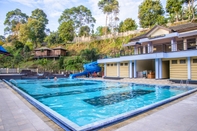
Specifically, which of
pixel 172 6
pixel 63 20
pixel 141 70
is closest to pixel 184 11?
pixel 172 6

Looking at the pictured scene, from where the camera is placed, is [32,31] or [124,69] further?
[32,31]

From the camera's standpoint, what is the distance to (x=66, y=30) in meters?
44.9

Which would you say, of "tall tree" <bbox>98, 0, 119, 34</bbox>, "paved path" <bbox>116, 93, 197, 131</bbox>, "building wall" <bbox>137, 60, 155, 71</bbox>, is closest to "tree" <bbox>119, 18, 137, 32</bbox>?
"tall tree" <bbox>98, 0, 119, 34</bbox>

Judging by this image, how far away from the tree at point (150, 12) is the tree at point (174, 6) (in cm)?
159

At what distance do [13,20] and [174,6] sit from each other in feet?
186

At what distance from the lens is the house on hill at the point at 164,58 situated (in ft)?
44.6

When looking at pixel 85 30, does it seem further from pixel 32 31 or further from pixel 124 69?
pixel 124 69

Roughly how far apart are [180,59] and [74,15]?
129 ft

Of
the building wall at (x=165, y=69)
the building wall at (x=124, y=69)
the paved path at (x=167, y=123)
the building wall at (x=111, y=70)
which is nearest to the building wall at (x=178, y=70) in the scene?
the building wall at (x=165, y=69)

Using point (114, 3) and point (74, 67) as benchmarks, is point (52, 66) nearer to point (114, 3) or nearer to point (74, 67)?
point (74, 67)

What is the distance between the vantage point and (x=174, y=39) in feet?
54.4

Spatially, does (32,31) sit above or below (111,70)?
above

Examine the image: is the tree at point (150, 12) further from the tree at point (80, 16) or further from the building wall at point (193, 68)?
the building wall at point (193, 68)

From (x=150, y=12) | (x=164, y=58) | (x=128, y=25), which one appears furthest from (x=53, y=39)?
(x=164, y=58)
